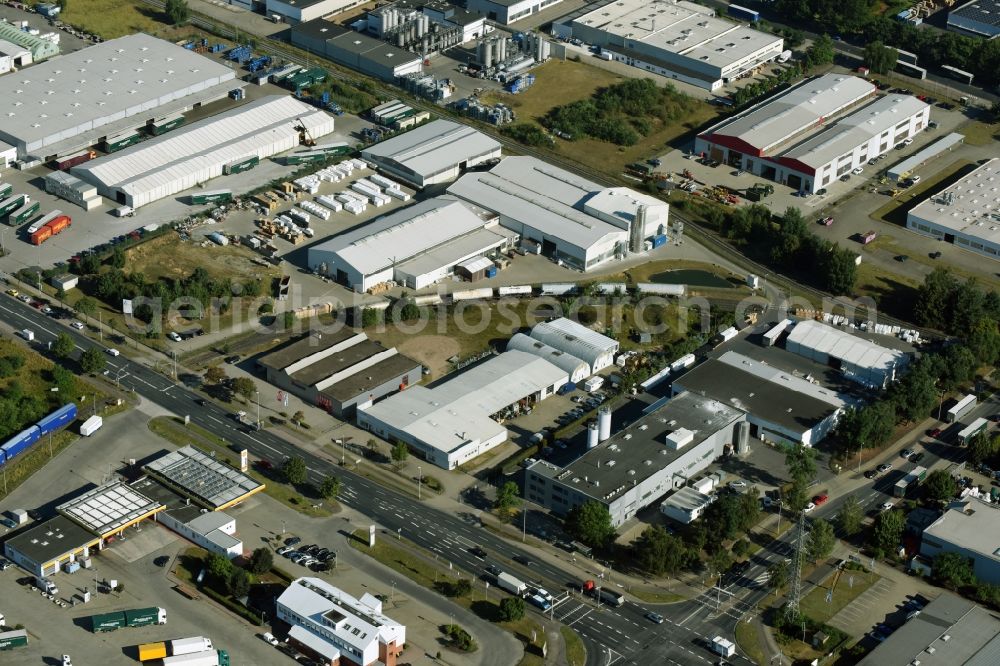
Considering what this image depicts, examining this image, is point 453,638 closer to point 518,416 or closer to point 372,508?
point 372,508

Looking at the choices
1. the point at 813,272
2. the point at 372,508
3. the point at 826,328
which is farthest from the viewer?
the point at 813,272

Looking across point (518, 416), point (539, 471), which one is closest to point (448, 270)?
point (518, 416)

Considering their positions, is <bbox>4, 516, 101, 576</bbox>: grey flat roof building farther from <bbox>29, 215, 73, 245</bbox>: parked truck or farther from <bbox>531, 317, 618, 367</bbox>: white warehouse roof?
<bbox>531, 317, 618, 367</bbox>: white warehouse roof

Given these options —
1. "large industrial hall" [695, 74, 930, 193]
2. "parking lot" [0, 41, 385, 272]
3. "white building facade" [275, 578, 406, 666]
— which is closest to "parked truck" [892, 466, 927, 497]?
"white building facade" [275, 578, 406, 666]

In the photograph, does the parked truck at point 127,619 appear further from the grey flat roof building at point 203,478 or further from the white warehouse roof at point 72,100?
the white warehouse roof at point 72,100

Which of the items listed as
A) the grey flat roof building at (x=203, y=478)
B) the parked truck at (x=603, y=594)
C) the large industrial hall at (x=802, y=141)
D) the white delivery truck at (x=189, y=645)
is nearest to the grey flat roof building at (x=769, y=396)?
the parked truck at (x=603, y=594)

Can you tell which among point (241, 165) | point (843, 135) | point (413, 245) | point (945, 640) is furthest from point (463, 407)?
point (843, 135)
